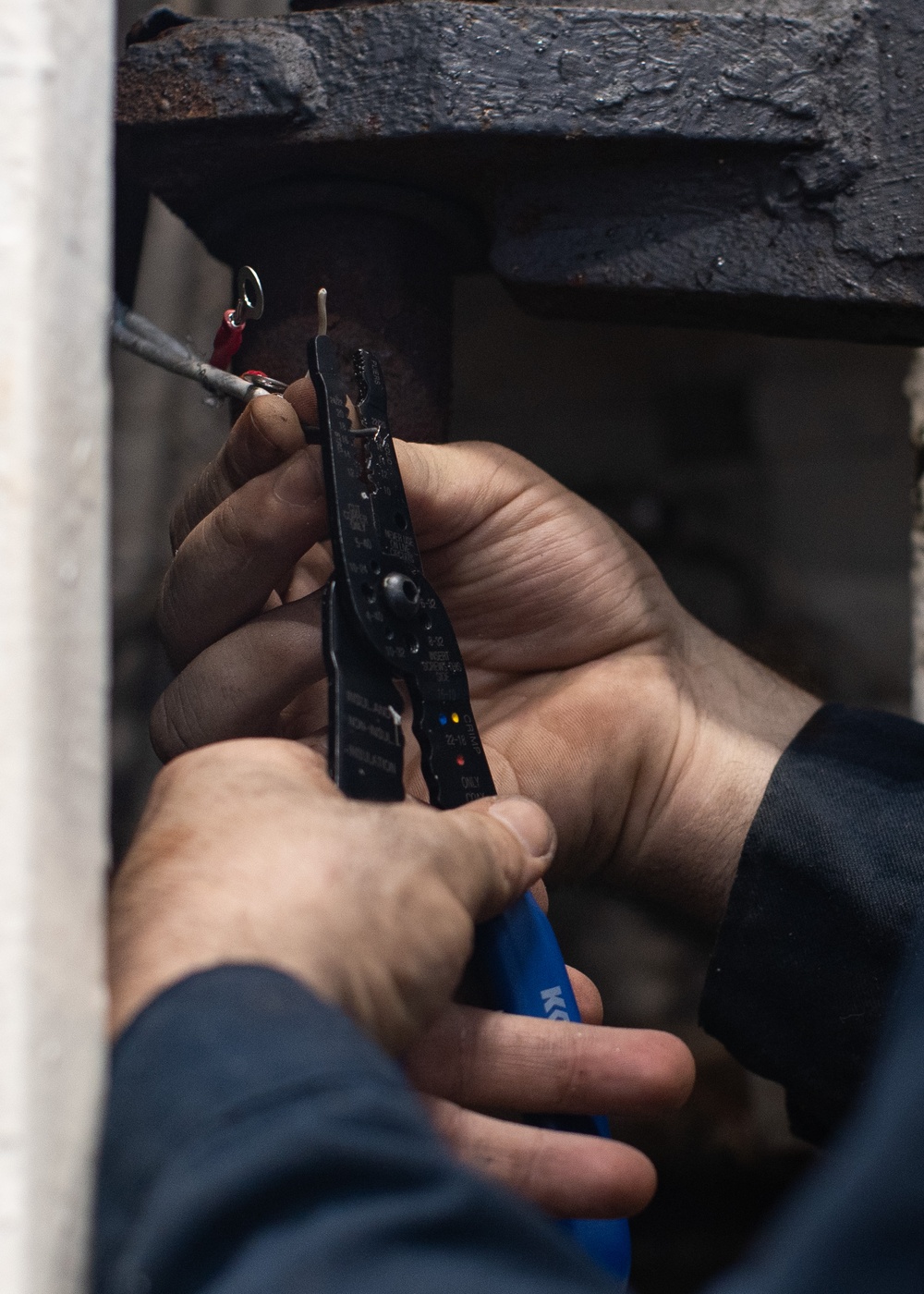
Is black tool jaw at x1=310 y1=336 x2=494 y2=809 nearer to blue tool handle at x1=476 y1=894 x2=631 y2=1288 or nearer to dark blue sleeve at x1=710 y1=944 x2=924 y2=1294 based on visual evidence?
blue tool handle at x1=476 y1=894 x2=631 y2=1288

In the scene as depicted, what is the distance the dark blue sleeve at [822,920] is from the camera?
861mm

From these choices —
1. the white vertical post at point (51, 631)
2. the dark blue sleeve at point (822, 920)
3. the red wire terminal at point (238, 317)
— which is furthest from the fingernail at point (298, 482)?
the dark blue sleeve at point (822, 920)

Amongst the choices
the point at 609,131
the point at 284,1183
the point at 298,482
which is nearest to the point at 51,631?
the point at 284,1183

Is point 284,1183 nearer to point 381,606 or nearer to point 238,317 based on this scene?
point 381,606

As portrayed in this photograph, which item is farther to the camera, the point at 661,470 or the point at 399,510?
the point at 661,470

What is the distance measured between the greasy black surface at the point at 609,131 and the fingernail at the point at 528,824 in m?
0.48

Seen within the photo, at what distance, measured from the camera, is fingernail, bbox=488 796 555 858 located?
2.01 feet

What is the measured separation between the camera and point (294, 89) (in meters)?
0.77

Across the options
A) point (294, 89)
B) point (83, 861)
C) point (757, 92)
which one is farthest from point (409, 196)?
point (83, 861)

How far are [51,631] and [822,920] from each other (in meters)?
0.76

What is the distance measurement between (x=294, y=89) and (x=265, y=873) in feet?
2.10

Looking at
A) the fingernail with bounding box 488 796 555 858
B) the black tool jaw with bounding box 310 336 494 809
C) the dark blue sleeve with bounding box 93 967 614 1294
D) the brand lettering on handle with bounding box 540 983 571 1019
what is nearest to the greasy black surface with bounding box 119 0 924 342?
the black tool jaw with bounding box 310 336 494 809

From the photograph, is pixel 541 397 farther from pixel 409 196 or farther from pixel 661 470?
pixel 409 196

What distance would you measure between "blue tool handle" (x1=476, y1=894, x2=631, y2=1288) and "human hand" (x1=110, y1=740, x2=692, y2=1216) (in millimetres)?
15
